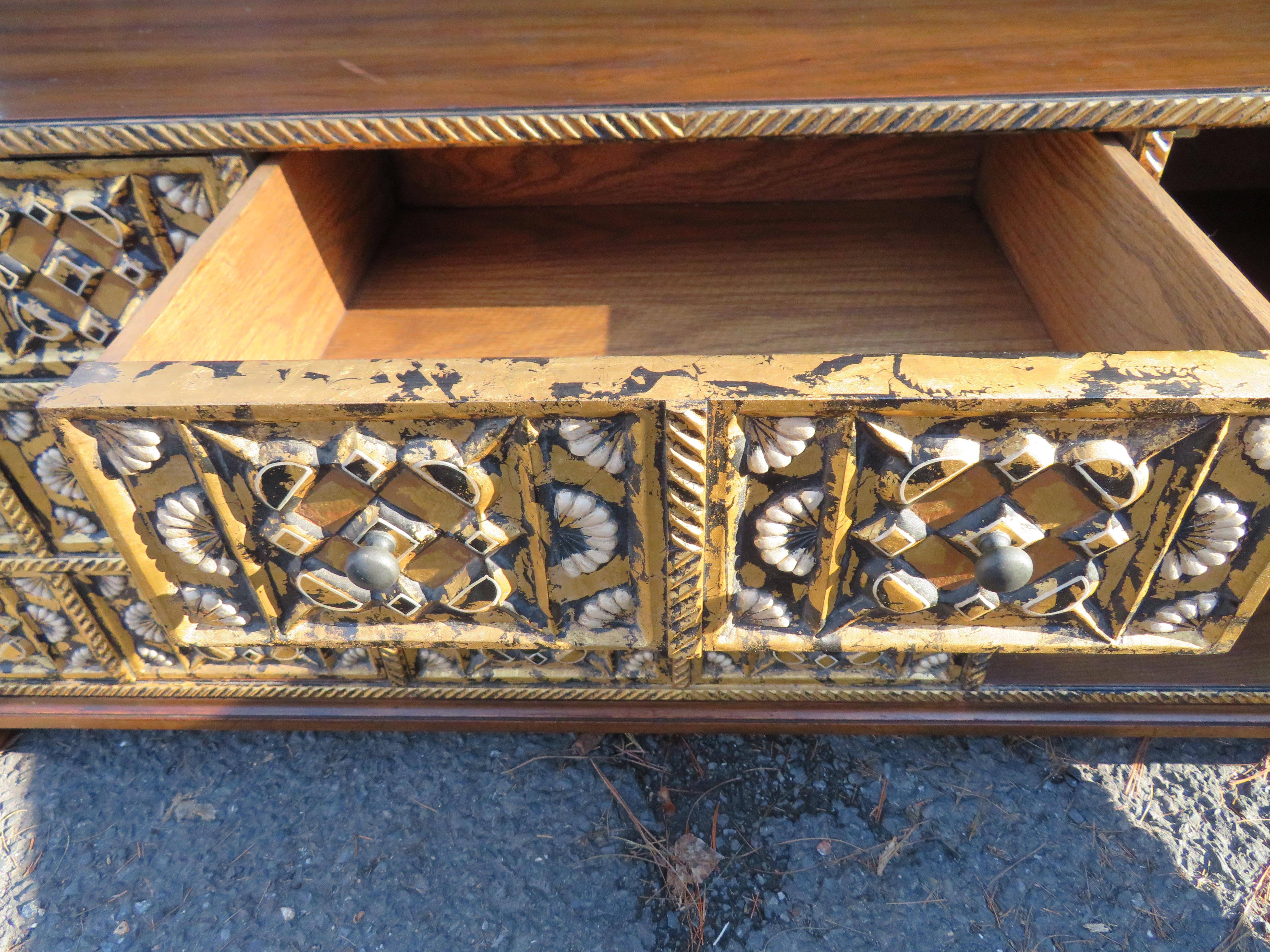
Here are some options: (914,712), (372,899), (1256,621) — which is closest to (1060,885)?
(914,712)


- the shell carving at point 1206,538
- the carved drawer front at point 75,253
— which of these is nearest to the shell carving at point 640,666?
the shell carving at point 1206,538

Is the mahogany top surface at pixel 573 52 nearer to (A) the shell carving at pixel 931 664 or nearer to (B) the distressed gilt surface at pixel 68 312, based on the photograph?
(B) the distressed gilt surface at pixel 68 312

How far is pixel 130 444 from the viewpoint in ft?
1.86

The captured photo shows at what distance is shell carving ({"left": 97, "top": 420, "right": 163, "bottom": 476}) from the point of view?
0.56 m

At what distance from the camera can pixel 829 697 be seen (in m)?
1.03

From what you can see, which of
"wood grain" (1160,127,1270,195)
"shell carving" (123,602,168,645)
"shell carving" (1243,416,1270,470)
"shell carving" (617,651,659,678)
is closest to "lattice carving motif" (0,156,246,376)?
"shell carving" (123,602,168,645)

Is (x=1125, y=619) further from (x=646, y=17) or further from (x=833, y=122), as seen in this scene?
(x=646, y=17)

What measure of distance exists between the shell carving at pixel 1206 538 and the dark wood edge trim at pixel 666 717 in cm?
48

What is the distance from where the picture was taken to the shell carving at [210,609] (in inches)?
26.3

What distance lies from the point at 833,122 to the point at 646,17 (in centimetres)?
21

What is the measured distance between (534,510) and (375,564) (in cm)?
12

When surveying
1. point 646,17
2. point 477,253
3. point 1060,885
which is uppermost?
point 646,17

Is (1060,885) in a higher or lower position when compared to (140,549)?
lower

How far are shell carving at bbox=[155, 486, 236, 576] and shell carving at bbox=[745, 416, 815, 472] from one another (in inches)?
15.7
